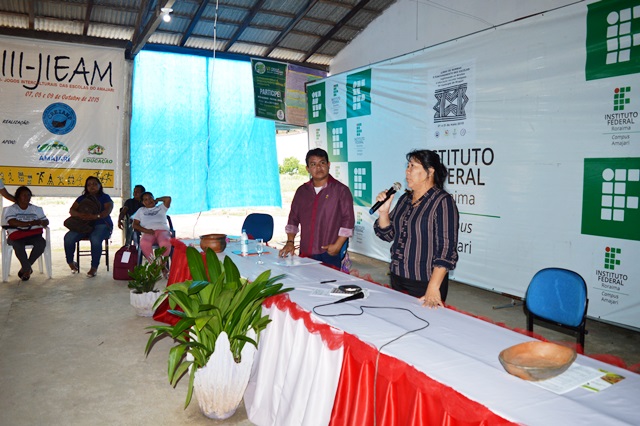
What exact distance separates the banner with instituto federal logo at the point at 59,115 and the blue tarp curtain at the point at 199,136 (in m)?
0.32

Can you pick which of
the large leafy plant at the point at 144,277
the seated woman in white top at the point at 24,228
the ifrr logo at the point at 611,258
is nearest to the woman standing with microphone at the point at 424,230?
the ifrr logo at the point at 611,258

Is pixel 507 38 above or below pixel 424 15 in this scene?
below

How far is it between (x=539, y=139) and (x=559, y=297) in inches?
85.2

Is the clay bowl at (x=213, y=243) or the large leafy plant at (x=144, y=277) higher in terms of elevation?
the clay bowl at (x=213, y=243)

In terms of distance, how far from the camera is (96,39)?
644cm

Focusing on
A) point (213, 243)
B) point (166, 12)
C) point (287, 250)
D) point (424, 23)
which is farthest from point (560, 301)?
Result: point (424, 23)

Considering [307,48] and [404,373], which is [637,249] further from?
[307,48]

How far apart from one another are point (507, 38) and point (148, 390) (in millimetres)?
4077

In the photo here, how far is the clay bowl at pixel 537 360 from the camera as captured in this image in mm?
1370

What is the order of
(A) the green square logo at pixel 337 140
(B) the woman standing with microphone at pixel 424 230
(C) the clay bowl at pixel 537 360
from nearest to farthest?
(C) the clay bowl at pixel 537 360 < (B) the woman standing with microphone at pixel 424 230 < (A) the green square logo at pixel 337 140

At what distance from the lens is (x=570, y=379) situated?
54.6 inches

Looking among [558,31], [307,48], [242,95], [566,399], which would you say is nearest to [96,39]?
[242,95]

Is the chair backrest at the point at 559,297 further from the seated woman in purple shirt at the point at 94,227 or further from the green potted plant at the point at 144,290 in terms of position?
the seated woman in purple shirt at the point at 94,227

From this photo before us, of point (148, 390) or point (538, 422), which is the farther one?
point (148, 390)
